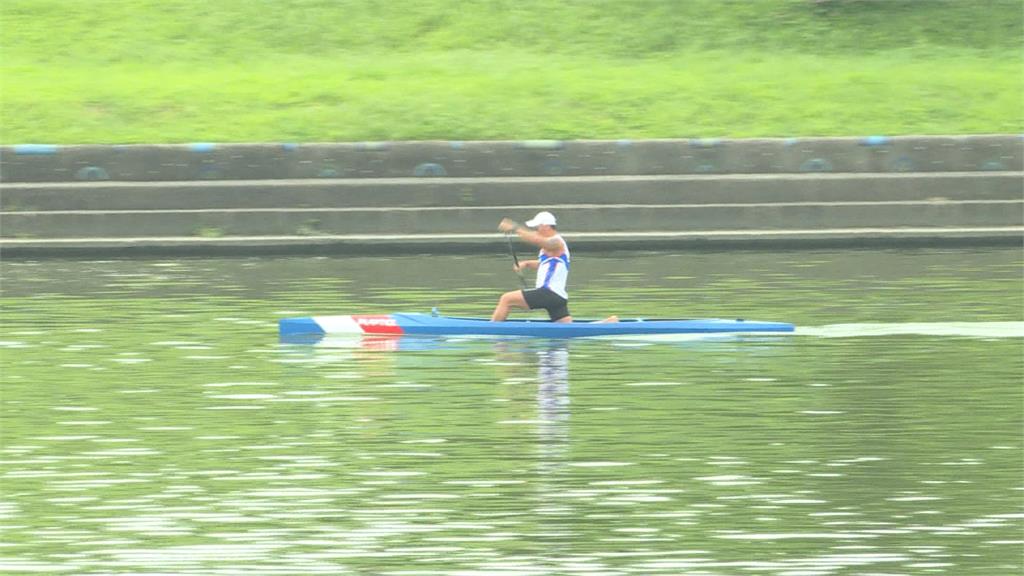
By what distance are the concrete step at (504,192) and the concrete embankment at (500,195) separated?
2 centimetres

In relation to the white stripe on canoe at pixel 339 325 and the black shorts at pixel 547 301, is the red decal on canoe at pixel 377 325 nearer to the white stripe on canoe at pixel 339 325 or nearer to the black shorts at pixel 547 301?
the white stripe on canoe at pixel 339 325

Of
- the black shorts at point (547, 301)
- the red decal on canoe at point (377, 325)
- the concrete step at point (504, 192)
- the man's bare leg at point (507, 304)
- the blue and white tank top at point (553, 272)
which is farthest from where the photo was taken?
the concrete step at point (504, 192)

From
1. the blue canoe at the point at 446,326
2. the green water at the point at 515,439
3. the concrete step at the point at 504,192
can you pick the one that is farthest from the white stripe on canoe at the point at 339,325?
the concrete step at the point at 504,192

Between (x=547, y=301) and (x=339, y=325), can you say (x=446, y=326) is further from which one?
(x=547, y=301)

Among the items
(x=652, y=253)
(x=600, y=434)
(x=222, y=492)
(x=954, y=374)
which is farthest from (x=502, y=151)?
(x=222, y=492)

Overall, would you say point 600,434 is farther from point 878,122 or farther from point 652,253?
point 878,122

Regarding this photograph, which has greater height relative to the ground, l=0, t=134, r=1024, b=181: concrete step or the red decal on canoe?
the red decal on canoe

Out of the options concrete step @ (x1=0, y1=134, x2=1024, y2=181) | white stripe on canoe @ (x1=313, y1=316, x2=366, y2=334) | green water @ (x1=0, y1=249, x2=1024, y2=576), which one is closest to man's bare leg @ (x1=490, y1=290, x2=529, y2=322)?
green water @ (x1=0, y1=249, x2=1024, y2=576)

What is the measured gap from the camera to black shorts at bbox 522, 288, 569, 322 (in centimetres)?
1908

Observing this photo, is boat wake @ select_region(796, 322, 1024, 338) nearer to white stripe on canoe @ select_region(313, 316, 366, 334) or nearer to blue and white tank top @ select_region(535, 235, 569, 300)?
blue and white tank top @ select_region(535, 235, 569, 300)

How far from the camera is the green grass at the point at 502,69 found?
31.3 meters

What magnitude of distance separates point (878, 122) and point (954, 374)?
644 inches

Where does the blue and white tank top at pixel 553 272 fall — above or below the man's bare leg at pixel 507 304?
above

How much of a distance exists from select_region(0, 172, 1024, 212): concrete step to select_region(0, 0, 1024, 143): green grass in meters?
1.77
